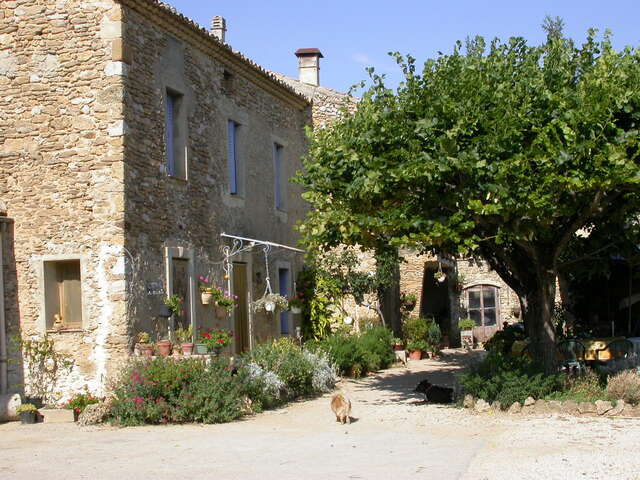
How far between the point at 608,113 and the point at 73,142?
24.4ft

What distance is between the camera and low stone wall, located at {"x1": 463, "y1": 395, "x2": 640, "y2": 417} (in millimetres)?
10406

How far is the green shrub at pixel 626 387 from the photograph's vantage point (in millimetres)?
10609

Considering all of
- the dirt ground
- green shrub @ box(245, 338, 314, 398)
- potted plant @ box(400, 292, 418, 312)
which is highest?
potted plant @ box(400, 292, 418, 312)

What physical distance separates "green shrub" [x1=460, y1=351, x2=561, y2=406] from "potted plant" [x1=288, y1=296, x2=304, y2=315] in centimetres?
618

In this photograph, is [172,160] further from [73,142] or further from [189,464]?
[189,464]

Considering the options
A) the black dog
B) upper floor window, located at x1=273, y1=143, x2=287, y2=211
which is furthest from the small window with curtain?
upper floor window, located at x1=273, y1=143, x2=287, y2=211

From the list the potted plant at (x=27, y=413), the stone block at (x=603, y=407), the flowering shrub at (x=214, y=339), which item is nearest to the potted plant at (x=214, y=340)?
the flowering shrub at (x=214, y=339)

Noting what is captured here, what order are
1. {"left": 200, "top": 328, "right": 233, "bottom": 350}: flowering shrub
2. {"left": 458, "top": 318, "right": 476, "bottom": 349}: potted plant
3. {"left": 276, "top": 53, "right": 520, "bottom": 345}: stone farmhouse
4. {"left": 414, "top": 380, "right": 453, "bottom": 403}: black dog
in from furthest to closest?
{"left": 458, "top": 318, "right": 476, "bottom": 349}: potted plant → {"left": 276, "top": 53, "right": 520, "bottom": 345}: stone farmhouse → {"left": 200, "top": 328, "right": 233, "bottom": 350}: flowering shrub → {"left": 414, "top": 380, "right": 453, "bottom": 403}: black dog

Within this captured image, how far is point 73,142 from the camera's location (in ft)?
40.4

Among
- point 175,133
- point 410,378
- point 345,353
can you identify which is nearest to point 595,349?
point 410,378

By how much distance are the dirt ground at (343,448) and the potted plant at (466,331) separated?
14168mm

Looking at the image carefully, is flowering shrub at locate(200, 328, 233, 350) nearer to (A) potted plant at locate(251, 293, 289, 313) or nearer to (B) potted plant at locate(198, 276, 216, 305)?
(B) potted plant at locate(198, 276, 216, 305)

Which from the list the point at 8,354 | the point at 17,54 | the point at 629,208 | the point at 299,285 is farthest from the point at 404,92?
the point at 299,285

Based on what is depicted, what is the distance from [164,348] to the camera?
39.5 feet
